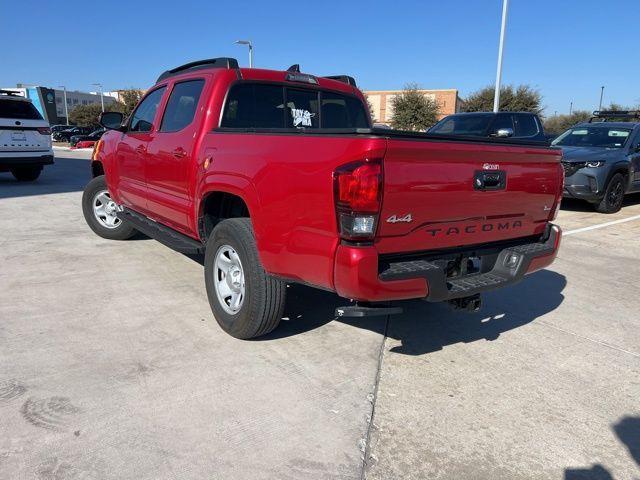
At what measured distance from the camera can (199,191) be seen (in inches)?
153

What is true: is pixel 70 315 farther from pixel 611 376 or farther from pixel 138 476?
pixel 611 376

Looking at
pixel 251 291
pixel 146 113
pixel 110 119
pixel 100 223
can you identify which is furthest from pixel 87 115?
pixel 251 291

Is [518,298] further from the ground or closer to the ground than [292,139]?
closer to the ground

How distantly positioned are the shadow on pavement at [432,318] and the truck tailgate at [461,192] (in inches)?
35.9

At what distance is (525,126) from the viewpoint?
1100 centimetres

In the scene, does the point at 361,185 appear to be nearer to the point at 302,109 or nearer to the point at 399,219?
the point at 399,219

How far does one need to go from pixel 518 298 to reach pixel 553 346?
43.9 inches

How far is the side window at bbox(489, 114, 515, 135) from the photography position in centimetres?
1044

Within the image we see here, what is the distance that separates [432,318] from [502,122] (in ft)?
25.0

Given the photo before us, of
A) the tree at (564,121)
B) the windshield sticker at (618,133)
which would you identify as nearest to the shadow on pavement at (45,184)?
the windshield sticker at (618,133)

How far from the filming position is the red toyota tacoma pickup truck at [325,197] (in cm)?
265

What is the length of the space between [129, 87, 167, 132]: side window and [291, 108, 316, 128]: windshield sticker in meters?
1.48

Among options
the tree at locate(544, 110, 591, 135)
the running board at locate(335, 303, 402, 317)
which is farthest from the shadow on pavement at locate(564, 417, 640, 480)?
the tree at locate(544, 110, 591, 135)

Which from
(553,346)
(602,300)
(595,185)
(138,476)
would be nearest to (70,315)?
(138,476)
